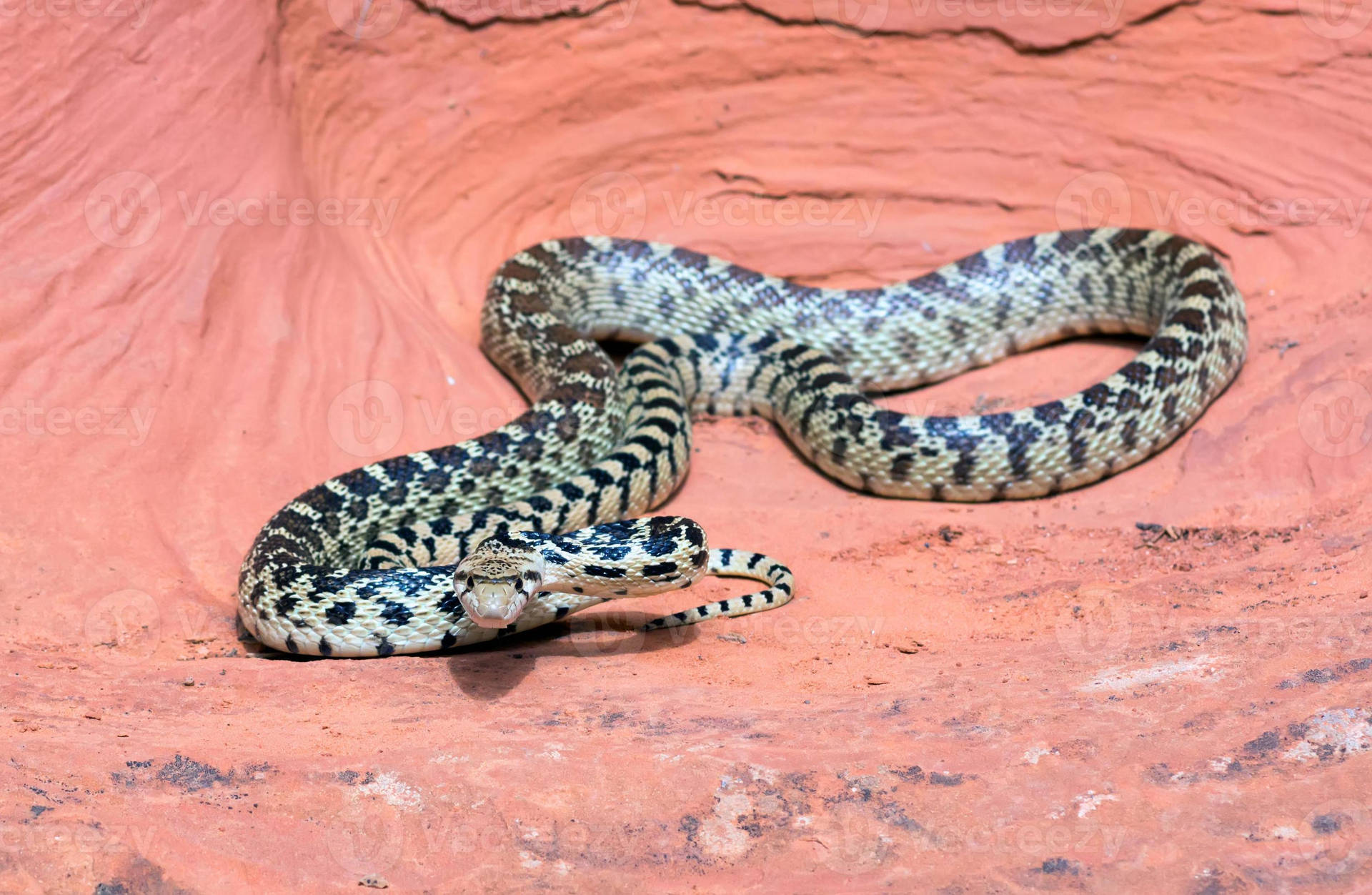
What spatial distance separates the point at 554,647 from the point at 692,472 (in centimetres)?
296

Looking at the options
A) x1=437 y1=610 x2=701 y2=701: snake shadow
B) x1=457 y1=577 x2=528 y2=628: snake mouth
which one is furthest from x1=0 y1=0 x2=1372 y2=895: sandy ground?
x1=457 y1=577 x2=528 y2=628: snake mouth

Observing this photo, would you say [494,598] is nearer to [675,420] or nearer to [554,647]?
[554,647]

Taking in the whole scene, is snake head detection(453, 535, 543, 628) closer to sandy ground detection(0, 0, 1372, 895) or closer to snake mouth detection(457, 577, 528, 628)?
snake mouth detection(457, 577, 528, 628)

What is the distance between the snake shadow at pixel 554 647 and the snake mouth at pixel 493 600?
413 millimetres

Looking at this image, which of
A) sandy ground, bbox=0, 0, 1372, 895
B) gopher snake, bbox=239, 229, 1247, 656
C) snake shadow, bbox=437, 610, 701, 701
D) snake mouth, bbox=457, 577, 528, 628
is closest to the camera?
sandy ground, bbox=0, 0, 1372, 895

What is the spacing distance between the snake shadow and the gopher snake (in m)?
0.13

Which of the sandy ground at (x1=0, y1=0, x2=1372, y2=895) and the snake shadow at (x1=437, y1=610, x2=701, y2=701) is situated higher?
the sandy ground at (x1=0, y1=0, x2=1372, y2=895)

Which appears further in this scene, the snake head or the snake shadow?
the snake shadow

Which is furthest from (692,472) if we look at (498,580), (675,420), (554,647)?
(498,580)

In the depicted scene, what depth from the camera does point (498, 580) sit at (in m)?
5.95

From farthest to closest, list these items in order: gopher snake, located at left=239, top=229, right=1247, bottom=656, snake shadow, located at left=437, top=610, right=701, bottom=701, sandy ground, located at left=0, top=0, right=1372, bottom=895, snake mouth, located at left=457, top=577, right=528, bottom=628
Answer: gopher snake, located at left=239, top=229, right=1247, bottom=656, snake shadow, located at left=437, top=610, right=701, bottom=701, snake mouth, located at left=457, top=577, right=528, bottom=628, sandy ground, located at left=0, top=0, right=1372, bottom=895

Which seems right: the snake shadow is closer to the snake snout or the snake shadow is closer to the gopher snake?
the gopher snake

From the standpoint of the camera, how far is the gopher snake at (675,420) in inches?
258

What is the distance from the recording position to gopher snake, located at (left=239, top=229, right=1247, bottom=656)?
258 inches
